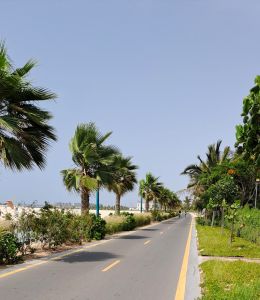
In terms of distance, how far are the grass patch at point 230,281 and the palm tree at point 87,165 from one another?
1362 cm

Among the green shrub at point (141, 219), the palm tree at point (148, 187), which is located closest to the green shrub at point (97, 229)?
the green shrub at point (141, 219)

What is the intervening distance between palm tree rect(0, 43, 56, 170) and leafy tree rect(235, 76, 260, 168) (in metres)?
7.80

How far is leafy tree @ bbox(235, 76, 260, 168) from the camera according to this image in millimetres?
6922

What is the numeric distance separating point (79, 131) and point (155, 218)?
4070 cm

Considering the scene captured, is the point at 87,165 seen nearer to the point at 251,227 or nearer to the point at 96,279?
the point at 251,227

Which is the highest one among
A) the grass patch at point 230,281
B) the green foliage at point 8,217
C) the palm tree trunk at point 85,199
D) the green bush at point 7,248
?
the palm tree trunk at point 85,199

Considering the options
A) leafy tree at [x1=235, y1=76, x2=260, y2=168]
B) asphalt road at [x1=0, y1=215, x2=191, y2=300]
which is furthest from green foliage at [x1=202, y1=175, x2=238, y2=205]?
leafy tree at [x1=235, y1=76, x2=260, y2=168]

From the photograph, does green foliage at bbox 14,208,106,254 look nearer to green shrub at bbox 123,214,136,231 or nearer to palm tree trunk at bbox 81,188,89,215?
palm tree trunk at bbox 81,188,89,215

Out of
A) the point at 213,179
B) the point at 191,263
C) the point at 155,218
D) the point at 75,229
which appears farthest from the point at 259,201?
the point at 191,263

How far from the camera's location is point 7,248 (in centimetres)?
1328

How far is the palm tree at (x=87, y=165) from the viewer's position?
2631cm

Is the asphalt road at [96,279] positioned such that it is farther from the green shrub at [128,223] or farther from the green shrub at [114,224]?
the green shrub at [128,223]

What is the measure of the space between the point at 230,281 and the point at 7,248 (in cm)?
663

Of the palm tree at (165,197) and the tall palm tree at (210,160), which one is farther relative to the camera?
the palm tree at (165,197)
